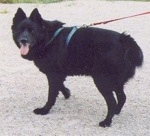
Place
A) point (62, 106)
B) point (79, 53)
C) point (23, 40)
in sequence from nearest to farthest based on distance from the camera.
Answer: point (23, 40), point (79, 53), point (62, 106)

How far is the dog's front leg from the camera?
5.02m

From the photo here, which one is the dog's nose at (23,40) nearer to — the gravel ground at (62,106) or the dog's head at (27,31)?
the dog's head at (27,31)

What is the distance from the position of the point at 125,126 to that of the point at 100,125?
0.87 ft

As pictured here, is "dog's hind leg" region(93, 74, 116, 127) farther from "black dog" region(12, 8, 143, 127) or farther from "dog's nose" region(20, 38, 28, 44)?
"dog's nose" region(20, 38, 28, 44)

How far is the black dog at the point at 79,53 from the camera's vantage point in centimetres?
465

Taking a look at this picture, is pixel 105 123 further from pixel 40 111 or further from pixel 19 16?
pixel 19 16

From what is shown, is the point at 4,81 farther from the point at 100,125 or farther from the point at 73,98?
the point at 100,125

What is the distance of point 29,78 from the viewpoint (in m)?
6.35

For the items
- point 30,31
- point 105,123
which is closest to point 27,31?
point 30,31

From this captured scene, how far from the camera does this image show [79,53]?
15.8 feet

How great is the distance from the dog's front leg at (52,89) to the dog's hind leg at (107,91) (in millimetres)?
480

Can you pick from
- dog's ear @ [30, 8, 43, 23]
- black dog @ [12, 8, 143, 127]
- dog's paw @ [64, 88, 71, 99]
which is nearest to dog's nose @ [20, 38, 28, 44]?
black dog @ [12, 8, 143, 127]

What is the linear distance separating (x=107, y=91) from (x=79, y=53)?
19.6 inches

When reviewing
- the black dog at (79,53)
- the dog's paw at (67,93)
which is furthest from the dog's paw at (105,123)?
the dog's paw at (67,93)
